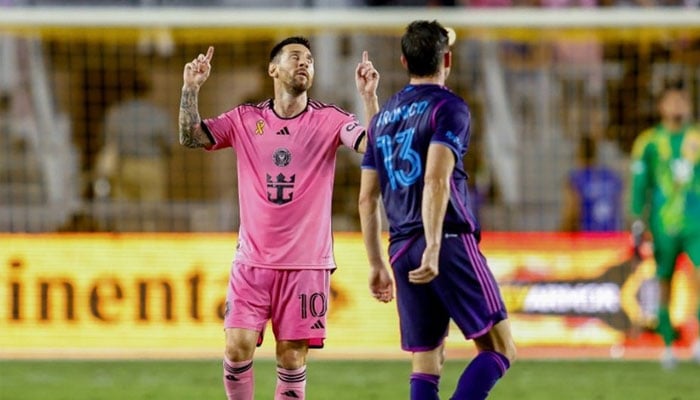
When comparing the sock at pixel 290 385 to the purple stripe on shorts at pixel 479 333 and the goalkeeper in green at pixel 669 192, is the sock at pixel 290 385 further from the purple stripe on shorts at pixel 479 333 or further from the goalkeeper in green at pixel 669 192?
the goalkeeper in green at pixel 669 192

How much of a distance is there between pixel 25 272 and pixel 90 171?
7.78 feet

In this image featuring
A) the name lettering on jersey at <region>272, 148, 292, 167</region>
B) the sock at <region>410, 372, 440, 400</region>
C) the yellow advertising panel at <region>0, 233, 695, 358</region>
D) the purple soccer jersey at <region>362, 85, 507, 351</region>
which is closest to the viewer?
the purple soccer jersey at <region>362, 85, 507, 351</region>

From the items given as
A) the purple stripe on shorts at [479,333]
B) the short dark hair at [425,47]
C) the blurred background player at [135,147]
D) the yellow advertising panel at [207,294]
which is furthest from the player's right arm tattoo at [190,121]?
the blurred background player at [135,147]

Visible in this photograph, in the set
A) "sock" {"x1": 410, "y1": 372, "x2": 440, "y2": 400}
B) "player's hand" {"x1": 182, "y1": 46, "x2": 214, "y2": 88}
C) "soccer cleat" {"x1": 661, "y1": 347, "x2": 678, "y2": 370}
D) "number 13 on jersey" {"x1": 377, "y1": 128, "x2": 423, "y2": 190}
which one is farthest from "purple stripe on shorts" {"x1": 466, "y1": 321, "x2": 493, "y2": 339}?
"soccer cleat" {"x1": 661, "y1": 347, "x2": 678, "y2": 370}

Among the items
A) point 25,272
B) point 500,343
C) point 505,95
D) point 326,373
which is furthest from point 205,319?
point 500,343

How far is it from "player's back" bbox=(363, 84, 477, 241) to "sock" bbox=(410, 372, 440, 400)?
69 centimetres

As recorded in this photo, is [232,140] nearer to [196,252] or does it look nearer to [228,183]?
[196,252]

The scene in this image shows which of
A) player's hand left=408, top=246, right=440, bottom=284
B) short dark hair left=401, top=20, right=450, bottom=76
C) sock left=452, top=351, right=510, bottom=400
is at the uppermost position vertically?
short dark hair left=401, top=20, right=450, bottom=76

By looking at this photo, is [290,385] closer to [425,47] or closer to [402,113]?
[402,113]

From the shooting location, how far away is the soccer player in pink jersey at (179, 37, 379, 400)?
340 inches

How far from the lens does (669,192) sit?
13766mm

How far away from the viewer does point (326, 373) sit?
1321 centimetres

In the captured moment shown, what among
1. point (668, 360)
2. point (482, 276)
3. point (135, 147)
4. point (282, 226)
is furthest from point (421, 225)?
point (135, 147)

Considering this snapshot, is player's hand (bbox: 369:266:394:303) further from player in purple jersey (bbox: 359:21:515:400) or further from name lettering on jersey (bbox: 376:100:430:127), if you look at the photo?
name lettering on jersey (bbox: 376:100:430:127)
